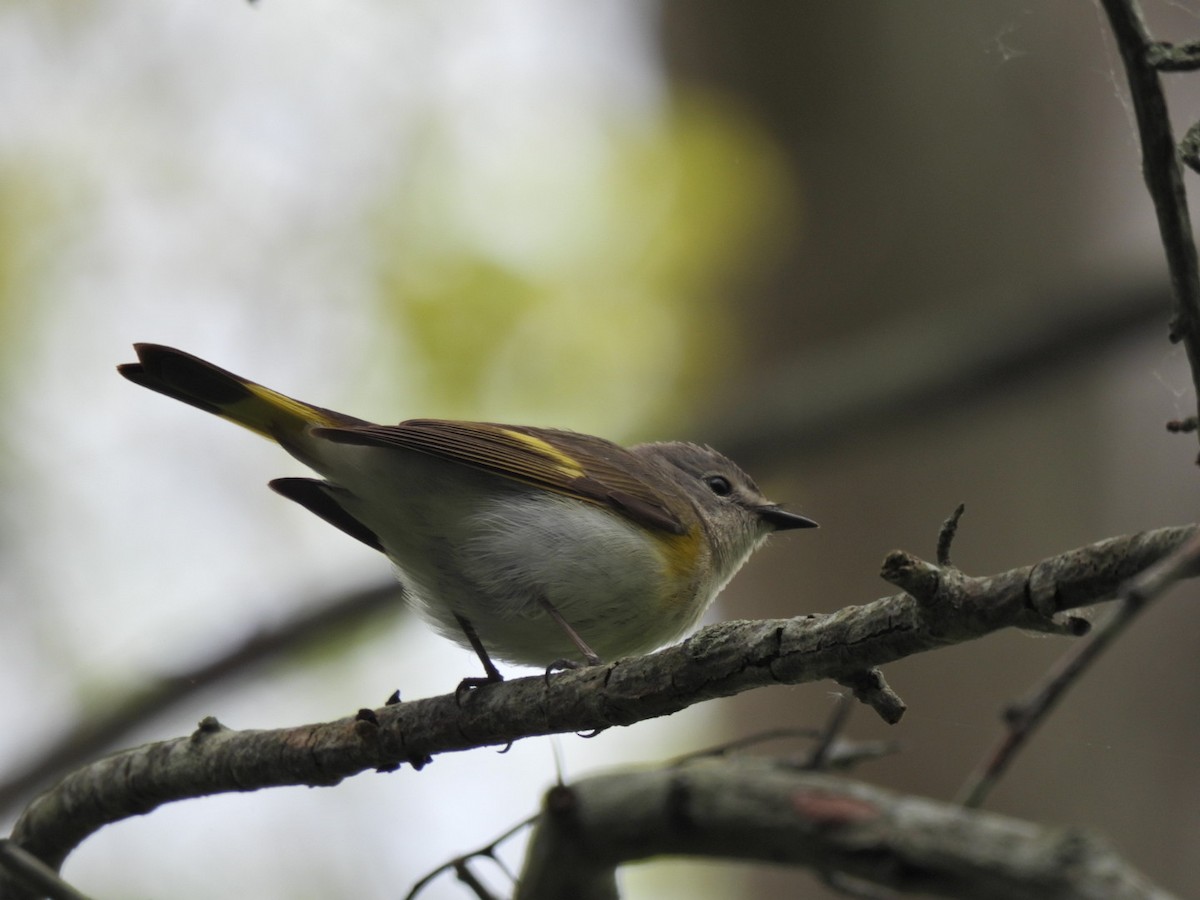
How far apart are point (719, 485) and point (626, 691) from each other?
283cm

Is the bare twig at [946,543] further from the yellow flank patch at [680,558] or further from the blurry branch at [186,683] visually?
the blurry branch at [186,683]

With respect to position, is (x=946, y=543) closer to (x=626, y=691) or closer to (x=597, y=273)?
(x=626, y=691)

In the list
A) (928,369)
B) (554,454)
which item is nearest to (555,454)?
(554,454)

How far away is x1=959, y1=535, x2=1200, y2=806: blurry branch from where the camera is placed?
3.85 ft

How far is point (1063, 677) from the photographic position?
121 centimetres

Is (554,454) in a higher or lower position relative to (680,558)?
higher

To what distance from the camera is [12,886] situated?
2.73 m

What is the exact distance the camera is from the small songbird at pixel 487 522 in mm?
3781

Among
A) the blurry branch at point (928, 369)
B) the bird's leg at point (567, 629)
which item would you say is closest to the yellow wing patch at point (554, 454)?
the bird's leg at point (567, 629)

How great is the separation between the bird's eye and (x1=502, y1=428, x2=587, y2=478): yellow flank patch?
1.17 metres

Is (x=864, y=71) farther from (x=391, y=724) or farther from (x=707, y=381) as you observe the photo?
(x=391, y=724)

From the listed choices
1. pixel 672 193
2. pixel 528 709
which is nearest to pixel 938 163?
pixel 672 193

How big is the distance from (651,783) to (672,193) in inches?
273

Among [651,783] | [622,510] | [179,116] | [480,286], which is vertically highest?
[179,116]
